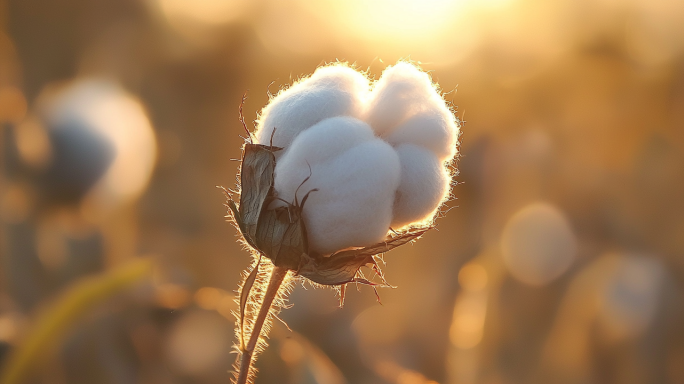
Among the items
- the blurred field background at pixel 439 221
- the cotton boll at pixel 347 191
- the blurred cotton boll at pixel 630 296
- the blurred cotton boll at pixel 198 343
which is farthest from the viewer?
the blurred cotton boll at pixel 630 296

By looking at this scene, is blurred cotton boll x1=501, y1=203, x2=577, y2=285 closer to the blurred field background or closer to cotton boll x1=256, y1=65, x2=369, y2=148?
the blurred field background

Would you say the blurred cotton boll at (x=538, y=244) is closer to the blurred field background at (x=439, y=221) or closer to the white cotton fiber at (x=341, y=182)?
the blurred field background at (x=439, y=221)

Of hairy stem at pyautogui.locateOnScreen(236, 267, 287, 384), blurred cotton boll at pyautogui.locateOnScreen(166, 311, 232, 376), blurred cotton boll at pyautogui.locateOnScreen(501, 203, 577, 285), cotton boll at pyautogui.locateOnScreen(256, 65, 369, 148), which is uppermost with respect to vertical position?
blurred cotton boll at pyautogui.locateOnScreen(501, 203, 577, 285)

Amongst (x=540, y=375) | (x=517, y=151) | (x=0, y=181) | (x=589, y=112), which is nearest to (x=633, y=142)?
(x=589, y=112)

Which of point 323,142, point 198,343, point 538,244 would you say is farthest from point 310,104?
point 538,244

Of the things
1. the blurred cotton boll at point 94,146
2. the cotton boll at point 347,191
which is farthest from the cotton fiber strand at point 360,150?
the blurred cotton boll at point 94,146

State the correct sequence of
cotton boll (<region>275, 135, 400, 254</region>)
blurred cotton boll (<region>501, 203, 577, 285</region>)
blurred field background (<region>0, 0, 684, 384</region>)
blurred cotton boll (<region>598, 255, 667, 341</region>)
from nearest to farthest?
cotton boll (<region>275, 135, 400, 254</region>), blurred field background (<region>0, 0, 684, 384</region>), blurred cotton boll (<region>598, 255, 667, 341</region>), blurred cotton boll (<region>501, 203, 577, 285</region>)

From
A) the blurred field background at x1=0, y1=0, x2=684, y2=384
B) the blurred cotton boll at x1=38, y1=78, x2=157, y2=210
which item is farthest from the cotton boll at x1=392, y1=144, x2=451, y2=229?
the blurred cotton boll at x1=38, y1=78, x2=157, y2=210

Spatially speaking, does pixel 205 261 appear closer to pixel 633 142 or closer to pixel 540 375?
pixel 540 375
